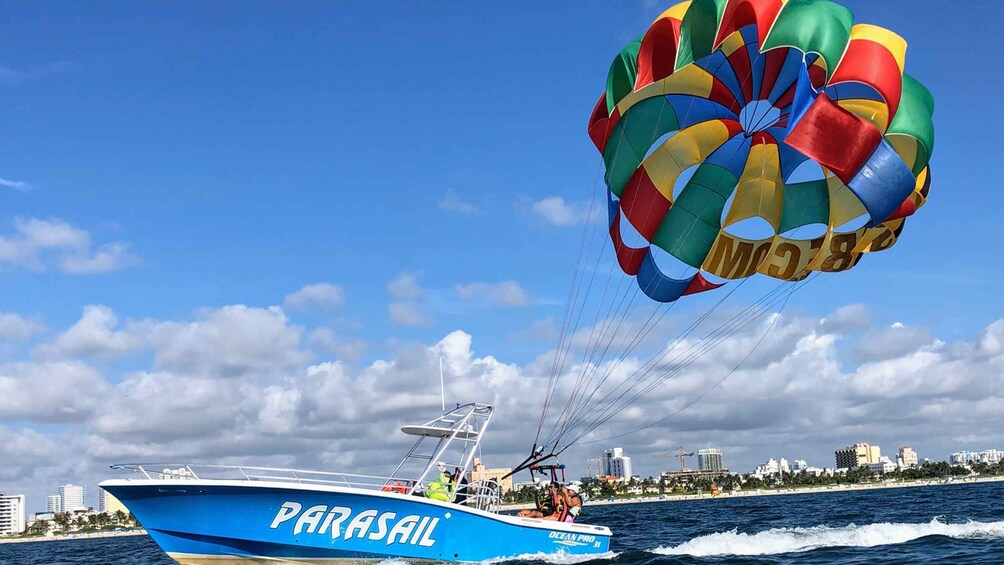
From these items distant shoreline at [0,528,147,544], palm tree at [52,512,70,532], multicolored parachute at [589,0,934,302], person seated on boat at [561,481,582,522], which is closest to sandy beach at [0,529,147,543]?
distant shoreline at [0,528,147,544]

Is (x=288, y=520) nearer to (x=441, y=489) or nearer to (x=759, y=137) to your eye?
(x=441, y=489)

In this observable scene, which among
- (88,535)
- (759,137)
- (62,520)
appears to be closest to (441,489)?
(759,137)

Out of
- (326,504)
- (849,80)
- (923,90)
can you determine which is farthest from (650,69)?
(326,504)

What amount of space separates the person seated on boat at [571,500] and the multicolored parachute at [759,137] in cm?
360

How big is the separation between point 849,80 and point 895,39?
50.8 inches

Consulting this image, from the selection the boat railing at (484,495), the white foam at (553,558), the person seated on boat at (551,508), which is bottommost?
the white foam at (553,558)

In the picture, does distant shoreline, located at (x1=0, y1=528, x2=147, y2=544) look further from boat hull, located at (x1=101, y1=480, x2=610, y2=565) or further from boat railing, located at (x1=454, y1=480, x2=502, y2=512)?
boat hull, located at (x1=101, y1=480, x2=610, y2=565)

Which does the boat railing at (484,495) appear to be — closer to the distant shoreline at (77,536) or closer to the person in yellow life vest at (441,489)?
the person in yellow life vest at (441,489)

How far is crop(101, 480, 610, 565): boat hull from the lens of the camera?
12.0 m

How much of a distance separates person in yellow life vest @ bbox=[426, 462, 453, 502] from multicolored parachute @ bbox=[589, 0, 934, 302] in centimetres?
471

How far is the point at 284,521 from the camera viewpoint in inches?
479

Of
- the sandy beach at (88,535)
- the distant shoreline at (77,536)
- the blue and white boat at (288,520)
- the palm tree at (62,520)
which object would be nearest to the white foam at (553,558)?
the blue and white boat at (288,520)

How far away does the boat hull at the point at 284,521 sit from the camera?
1199 centimetres

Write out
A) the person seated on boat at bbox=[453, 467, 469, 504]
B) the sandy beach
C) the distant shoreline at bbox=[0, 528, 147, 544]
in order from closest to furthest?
1. the person seated on boat at bbox=[453, 467, 469, 504]
2. the sandy beach
3. the distant shoreline at bbox=[0, 528, 147, 544]
